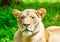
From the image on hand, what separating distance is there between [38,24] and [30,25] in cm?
29

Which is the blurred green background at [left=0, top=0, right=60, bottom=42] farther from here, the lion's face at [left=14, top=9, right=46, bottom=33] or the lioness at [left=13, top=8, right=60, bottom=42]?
the lion's face at [left=14, top=9, right=46, bottom=33]

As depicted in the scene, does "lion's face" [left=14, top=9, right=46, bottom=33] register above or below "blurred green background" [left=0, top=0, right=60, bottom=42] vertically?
above

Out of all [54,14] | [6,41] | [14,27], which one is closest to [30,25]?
[6,41]

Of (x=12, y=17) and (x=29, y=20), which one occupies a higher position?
(x=29, y=20)

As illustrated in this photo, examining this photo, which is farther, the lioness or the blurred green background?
the blurred green background

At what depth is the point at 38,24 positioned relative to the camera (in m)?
6.83

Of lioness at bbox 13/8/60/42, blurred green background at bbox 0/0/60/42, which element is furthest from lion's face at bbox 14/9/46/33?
blurred green background at bbox 0/0/60/42

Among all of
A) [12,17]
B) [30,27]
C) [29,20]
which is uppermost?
[29,20]

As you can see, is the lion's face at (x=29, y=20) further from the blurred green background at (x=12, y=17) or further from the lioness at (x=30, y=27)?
the blurred green background at (x=12, y=17)

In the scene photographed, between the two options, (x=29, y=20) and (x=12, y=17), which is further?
(x=12, y=17)

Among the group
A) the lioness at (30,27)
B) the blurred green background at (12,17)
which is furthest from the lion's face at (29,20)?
the blurred green background at (12,17)

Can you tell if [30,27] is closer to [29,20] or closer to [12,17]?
[29,20]

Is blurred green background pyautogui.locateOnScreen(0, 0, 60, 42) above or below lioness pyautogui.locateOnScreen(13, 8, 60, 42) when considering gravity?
below

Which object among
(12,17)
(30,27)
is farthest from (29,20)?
(12,17)
